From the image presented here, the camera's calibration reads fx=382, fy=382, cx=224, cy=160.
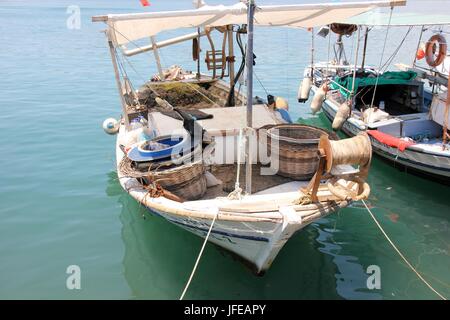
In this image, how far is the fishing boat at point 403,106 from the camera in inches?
373

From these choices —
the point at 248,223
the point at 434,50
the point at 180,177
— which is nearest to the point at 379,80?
the point at 434,50

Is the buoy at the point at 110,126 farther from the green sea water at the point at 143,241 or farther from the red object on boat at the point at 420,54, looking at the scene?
the red object on boat at the point at 420,54

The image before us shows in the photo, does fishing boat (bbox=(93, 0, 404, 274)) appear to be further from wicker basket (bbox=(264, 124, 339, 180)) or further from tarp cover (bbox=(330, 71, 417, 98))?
tarp cover (bbox=(330, 71, 417, 98))

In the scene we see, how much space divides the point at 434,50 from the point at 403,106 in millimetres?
2028

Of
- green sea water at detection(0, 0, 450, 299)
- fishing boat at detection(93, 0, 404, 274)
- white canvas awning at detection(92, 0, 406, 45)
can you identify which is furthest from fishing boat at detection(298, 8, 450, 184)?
fishing boat at detection(93, 0, 404, 274)

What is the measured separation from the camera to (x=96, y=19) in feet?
20.1

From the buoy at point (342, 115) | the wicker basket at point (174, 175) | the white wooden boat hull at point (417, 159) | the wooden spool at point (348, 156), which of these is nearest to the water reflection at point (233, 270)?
the wicker basket at point (174, 175)

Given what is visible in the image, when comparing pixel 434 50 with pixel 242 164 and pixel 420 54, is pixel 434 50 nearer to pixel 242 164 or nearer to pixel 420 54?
pixel 420 54

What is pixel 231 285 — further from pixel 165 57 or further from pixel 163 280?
pixel 165 57

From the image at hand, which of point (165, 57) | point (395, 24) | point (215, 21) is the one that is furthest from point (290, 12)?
point (165, 57)

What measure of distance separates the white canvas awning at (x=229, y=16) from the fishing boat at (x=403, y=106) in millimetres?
1302

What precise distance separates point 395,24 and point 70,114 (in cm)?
1219

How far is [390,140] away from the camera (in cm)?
989

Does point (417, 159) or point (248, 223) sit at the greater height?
point (248, 223)
